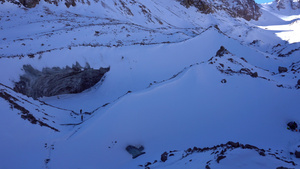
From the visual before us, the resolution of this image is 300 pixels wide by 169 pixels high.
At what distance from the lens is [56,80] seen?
12961 mm

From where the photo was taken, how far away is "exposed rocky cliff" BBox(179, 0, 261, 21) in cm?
5425

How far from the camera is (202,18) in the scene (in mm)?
50594

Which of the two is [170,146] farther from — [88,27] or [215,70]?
[88,27]

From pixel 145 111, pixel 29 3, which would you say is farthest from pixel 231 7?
pixel 145 111

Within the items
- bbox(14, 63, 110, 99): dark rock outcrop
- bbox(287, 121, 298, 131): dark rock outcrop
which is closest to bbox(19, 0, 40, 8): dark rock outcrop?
bbox(14, 63, 110, 99): dark rock outcrop

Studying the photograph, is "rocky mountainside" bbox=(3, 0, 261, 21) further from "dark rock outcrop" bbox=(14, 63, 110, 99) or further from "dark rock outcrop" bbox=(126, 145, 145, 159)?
"dark rock outcrop" bbox=(126, 145, 145, 159)

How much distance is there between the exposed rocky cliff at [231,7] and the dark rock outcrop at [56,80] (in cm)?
4582

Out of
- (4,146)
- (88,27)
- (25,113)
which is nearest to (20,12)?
(88,27)

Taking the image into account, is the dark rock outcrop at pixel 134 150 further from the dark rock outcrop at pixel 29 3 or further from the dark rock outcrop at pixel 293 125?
the dark rock outcrop at pixel 29 3

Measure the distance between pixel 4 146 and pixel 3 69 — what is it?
5.62 metres

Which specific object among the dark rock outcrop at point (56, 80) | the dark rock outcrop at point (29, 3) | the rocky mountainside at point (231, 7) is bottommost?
the dark rock outcrop at point (56, 80)

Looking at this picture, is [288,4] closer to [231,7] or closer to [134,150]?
[231,7]

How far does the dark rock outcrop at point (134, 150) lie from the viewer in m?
8.27

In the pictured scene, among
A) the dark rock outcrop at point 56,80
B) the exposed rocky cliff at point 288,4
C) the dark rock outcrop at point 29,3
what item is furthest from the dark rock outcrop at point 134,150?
the exposed rocky cliff at point 288,4
